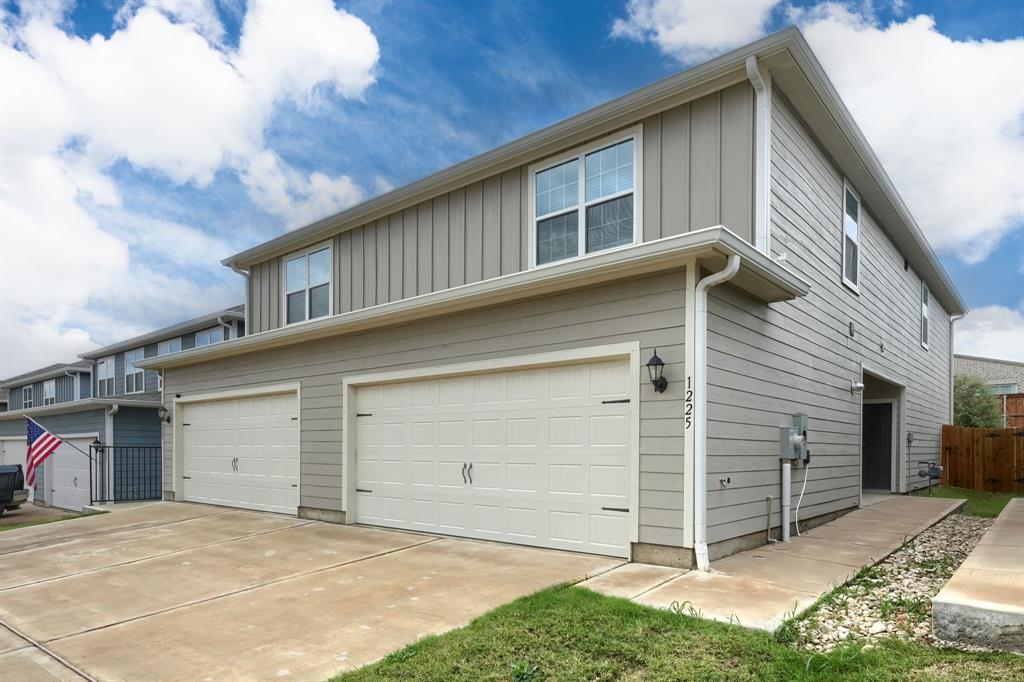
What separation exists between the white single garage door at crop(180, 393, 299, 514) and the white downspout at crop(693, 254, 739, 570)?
21.5 ft

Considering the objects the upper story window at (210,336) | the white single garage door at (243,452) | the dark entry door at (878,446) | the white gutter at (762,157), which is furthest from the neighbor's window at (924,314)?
the upper story window at (210,336)

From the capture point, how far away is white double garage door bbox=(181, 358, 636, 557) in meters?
6.43

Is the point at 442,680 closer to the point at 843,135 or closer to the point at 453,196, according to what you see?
the point at 453,196

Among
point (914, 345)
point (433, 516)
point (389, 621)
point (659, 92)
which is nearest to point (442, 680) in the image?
point (389, 621)

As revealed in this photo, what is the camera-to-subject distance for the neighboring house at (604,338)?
239 inches

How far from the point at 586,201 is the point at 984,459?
1307cm

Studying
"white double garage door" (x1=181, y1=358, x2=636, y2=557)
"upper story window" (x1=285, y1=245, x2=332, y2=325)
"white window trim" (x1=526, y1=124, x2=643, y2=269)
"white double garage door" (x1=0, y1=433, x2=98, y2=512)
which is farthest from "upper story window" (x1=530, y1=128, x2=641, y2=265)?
"white double garage door" (x1=0, y1=433, x2=98, y2=512)

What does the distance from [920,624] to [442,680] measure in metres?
3.03

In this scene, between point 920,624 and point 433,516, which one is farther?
point 433,516

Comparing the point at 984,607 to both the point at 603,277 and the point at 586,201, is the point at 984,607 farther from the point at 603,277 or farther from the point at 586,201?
the point at 586,201

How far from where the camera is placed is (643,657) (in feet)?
11.9

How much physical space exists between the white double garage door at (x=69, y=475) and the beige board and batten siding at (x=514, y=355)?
7.79 m

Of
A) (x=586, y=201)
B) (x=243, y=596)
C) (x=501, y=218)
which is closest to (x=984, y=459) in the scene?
(x=586, y=201)

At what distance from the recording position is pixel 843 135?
8438 mm
